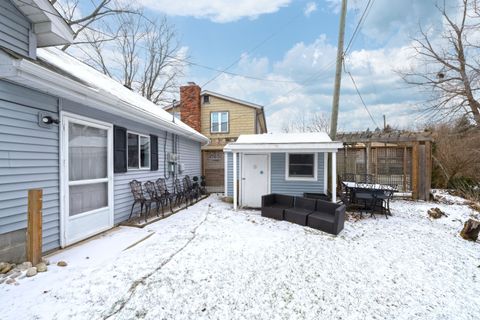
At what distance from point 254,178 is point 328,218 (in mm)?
3051

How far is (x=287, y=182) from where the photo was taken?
7.62 meters

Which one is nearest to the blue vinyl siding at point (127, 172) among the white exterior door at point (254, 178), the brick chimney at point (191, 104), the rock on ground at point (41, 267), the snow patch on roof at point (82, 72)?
the snow patch on roof at point (82, 72)

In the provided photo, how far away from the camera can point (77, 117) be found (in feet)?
13.3

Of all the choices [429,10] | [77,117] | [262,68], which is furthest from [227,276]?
[429,10]

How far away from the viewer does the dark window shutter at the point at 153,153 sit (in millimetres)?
6605

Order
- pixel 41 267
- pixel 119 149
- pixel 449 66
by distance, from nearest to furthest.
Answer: pixel 41 267
pixel 119 149
pixel 449 66

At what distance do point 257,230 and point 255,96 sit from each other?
13.2 meters

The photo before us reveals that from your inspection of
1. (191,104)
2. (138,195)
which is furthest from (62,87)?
(191,104)

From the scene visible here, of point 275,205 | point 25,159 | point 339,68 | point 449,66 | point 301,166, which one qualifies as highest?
point 449,66

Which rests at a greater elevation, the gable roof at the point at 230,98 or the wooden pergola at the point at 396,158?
the gable roof at the point at 230,98

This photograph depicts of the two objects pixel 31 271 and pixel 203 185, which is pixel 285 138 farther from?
pixel 31 271

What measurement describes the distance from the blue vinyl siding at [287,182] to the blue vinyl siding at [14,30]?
20.5ft

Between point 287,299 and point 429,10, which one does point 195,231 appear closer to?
point 287,299

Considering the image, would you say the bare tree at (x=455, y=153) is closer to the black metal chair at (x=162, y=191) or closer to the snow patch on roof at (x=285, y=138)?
the snow patch on roof at (x=285, y=138)
